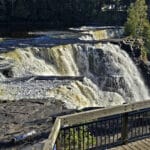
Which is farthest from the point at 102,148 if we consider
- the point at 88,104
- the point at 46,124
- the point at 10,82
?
the point at 10,82

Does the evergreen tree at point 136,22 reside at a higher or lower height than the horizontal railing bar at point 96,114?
lower

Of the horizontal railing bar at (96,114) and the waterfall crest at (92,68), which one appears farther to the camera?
the waterfall crest at (92,68)

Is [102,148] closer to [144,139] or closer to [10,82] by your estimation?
[144,139]

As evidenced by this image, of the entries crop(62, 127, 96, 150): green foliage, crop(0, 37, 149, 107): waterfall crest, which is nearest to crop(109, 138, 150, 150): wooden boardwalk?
crop(62, 127, 96, 150): green foliage

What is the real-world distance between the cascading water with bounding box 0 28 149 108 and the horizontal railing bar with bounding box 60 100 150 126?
10916 mm

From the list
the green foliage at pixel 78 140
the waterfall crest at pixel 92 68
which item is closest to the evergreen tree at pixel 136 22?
the waterfall crest at pixel 92 68

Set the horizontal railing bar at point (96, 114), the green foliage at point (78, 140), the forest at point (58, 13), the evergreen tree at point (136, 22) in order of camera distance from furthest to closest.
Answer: the forest at point (58, 13) < the evergreen tree at point (136, 22) < the green foliage at point (78, 140) < the horizontal railing bar at point (96, 114)

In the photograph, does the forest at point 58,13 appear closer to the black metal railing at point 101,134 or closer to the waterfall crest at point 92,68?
the waterfall crest at point 92,68

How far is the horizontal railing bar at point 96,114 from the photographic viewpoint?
8506 mm

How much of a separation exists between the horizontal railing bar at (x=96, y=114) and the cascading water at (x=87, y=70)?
10916 mm

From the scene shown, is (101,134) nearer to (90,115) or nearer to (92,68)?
(90,115)

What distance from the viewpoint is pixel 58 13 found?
2491 inches

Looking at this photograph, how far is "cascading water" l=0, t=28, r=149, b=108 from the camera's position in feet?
70.4

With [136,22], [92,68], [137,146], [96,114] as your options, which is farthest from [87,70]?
[96,114]
